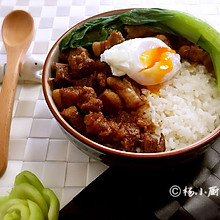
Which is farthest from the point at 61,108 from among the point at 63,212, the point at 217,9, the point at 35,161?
the point at 217,9

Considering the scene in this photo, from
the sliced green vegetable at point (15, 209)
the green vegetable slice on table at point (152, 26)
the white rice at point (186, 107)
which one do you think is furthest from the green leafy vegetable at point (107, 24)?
the sliced green vegetable at point (15, 209)

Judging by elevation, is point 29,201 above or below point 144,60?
below

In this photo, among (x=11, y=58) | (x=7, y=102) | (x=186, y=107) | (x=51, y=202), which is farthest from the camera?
(x=11, y=58)

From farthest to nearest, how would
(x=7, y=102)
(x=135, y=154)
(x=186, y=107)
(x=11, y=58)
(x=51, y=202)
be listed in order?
A: 1. (x=11, y=58)
2. (x=7, y=102)
3. (x=186, y=107)
4. (x=51, y=202)
5. (x=135, y=154)

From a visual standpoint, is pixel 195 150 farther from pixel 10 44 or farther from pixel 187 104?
pixel 10 44

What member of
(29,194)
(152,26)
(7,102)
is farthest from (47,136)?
(152,26)

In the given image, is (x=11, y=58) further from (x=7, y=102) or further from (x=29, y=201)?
(x=29, y=201)

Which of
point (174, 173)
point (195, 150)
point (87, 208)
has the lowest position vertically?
point (87, 208)
